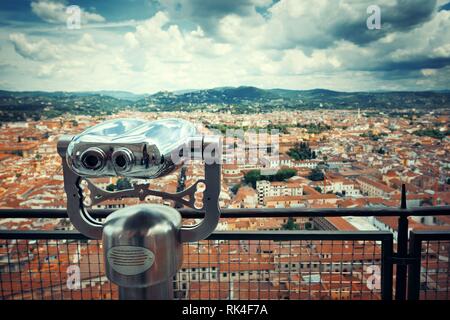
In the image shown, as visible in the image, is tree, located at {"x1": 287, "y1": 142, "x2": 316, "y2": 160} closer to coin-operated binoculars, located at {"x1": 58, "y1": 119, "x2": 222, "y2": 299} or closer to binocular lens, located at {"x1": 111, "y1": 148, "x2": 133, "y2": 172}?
coin-operated binoculars, located at {"x1": 58, "y1": 119, "x2": 222, "y2": 299}

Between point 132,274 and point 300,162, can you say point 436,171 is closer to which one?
point 300,162

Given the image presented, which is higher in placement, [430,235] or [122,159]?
[122,159]

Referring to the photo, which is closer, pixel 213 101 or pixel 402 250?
pixel 402 250

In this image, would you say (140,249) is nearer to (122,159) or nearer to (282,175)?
(122,159)

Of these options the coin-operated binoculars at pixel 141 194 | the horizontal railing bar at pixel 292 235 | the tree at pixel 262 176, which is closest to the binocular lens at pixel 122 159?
the coin-operated binoculars at pixel 141 194

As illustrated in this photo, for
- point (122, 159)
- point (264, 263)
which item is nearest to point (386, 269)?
point (264, 263)

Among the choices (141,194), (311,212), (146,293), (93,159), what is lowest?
(146,293)
